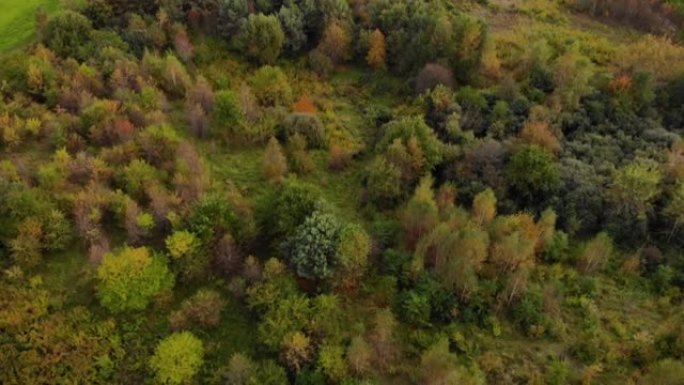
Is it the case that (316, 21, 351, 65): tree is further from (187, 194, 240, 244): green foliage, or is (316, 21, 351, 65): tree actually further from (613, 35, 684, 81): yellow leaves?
(613, 35, 684, 81): yellow leaves

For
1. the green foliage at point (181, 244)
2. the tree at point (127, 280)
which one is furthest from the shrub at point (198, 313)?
the green foliage at point (181, 244)

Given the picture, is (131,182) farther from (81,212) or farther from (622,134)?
(622,134)

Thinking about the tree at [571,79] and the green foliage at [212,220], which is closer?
the green foliage at [212,220]

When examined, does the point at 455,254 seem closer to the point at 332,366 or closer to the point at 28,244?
the point at 332,366

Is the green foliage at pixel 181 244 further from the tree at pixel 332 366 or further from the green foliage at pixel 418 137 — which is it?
the green foliage at pixel 418 137

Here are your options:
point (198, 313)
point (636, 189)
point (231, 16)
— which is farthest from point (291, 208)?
point (231, 16)

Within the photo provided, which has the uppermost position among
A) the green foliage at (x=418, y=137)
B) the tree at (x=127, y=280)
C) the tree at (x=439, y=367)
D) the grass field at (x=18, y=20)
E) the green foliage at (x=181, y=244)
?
the grass field at (x=18, y=20)
